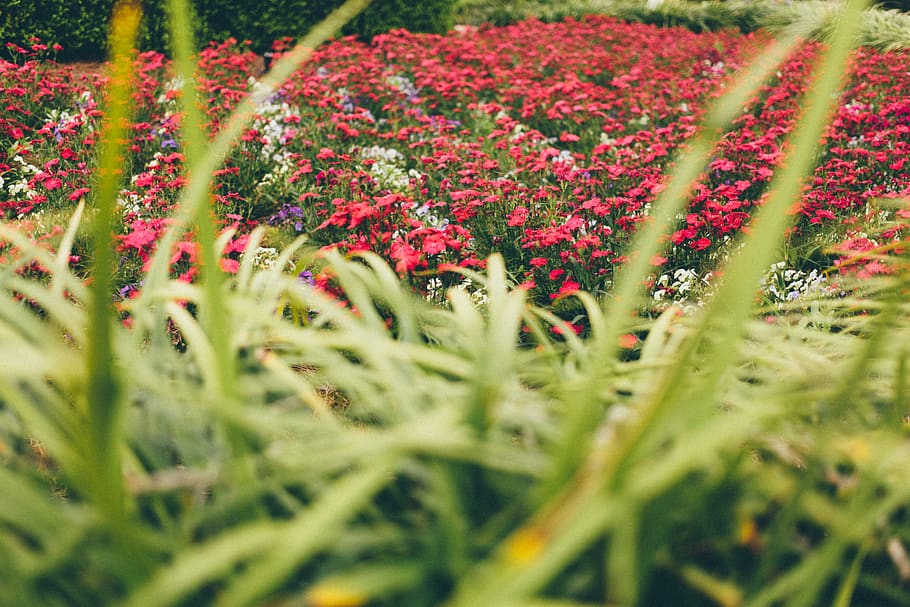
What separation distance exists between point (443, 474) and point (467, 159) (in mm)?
3763

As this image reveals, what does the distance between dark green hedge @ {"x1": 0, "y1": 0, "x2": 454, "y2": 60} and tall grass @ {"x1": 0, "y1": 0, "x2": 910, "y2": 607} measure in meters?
6.73

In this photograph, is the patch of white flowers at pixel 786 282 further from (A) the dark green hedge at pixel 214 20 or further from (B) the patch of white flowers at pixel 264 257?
(A) the dark green hedge at pixel 214 20

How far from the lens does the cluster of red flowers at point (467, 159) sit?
314 centimetres

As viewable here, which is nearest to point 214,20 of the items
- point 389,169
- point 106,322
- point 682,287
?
point 389,169

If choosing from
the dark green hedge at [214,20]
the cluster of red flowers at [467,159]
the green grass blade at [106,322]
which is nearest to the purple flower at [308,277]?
the cluster of red flowers at [467,159]

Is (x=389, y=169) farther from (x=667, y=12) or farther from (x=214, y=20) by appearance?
(x=667, y=12)

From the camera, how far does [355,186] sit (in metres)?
3.74

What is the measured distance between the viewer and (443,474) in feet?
2.48

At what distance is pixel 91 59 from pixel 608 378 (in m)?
7.84

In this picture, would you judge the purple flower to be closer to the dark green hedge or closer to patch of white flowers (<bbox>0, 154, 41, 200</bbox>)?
patch of white flowers (<bbox>0, 154, 41, 200</bbox>)

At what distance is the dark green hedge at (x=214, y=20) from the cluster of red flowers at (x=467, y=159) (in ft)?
4.49

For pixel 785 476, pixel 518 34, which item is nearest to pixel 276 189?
pixel 785 476

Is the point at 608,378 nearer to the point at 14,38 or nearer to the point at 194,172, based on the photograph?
the point at 194,172

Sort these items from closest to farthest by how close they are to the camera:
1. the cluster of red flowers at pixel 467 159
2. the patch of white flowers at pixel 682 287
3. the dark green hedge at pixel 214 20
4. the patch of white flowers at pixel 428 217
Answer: the patch of white flowers at pixel 682 287 → the cluster of red flowers at pixel 467 159 → the patch of white flowers at pixel 428 217 → the dark green hedge at pixel 214 20
